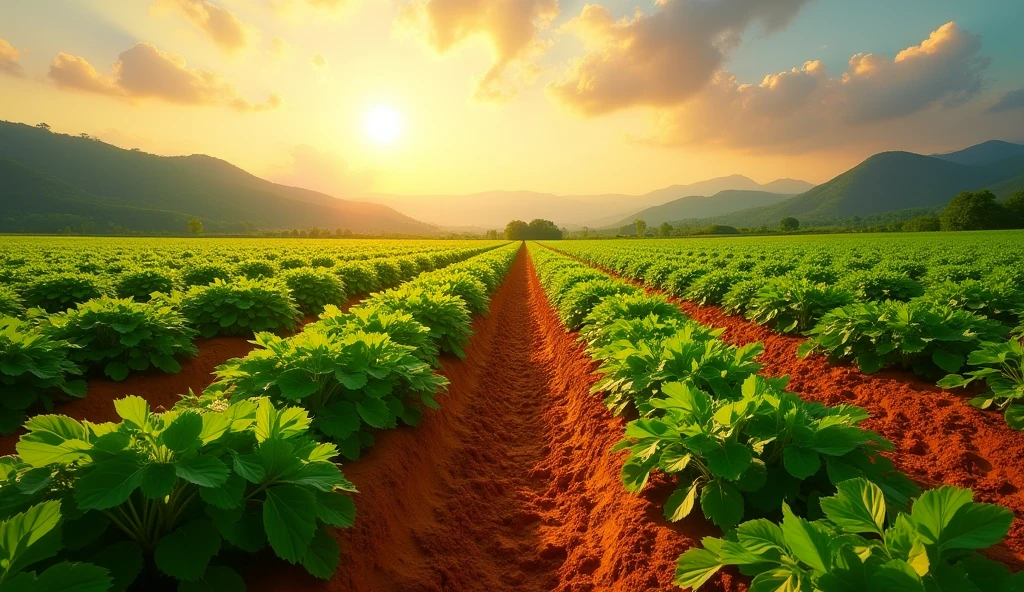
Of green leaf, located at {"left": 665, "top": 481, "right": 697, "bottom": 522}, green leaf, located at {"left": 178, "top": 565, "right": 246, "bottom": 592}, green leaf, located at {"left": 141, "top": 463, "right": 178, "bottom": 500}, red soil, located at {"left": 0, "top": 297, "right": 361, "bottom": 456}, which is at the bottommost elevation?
red soil, located at {"left": 0, "top": 297, "right": 361, "bottom": 456}

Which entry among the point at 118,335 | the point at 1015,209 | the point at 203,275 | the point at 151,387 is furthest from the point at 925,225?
the point at 118,335

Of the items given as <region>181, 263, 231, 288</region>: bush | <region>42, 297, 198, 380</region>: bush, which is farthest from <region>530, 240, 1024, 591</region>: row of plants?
<region>181, 263, 231, 288</region>: bush

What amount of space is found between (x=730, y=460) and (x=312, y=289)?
38.3 ft

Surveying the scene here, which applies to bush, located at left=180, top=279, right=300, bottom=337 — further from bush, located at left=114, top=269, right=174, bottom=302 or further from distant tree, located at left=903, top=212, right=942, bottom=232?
distant tree, located at left=903, top=212, right=942, bottom=232

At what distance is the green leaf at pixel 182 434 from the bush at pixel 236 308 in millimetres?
7337

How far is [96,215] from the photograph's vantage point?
134000 millimetres

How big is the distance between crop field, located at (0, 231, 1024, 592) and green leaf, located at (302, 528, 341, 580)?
1 centimetres

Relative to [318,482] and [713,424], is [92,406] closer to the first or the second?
[318,482]

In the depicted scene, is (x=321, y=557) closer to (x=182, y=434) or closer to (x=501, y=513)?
(x=182, y=434)

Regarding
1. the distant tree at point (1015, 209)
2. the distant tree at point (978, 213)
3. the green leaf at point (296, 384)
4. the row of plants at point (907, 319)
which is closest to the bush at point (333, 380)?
the green leaf at point (296, 384)

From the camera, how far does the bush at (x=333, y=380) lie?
11.8 ft

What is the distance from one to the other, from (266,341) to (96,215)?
603ft

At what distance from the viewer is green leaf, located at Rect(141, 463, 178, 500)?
6.18 feet

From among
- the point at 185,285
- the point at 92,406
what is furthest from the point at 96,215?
the point at 92,406
